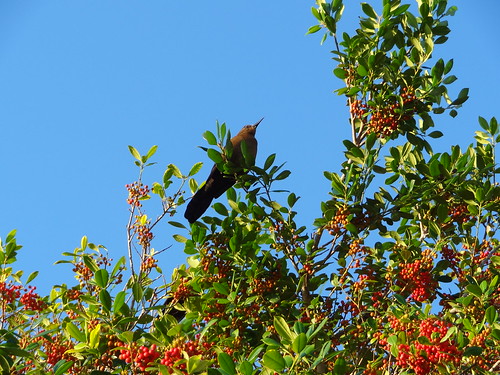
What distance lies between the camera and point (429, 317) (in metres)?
4.37

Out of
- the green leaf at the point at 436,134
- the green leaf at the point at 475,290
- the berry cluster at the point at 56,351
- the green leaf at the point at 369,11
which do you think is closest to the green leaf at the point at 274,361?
the berry cluster at the point at 56,351

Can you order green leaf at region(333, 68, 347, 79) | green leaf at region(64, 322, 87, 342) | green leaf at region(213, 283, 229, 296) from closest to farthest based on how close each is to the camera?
green leaf at region(64, 322, 87, 342), green leaf at region(213, 283, 229, 296), green leaf at region(333, 68, 347, 79)

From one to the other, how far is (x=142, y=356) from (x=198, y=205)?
2.58 metres

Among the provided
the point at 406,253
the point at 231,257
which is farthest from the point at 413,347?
the point at 231,257

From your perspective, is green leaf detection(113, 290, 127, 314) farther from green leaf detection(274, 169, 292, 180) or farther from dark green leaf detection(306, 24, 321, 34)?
dark green leaf detection(306, 24, 321, 34)

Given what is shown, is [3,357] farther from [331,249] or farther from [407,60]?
[407,60]

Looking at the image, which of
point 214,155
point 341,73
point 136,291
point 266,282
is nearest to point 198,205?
point 214,155

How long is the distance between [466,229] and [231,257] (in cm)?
190

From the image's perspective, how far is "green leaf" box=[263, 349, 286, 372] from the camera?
3646 millimetres

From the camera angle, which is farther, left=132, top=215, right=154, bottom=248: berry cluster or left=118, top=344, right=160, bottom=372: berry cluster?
left=132, top=215, right=154, bottom=248: berry cluster

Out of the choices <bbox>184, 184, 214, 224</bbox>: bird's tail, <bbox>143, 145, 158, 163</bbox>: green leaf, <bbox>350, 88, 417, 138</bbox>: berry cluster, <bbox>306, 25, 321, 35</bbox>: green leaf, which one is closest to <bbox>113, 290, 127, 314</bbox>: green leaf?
<bbox>143, 145, 158, 163</bbox>: green leaf

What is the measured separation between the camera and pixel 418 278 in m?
5.04

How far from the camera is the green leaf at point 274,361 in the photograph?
3.65 meters

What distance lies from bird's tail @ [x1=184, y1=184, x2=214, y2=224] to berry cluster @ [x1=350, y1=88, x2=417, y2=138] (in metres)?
1.48
